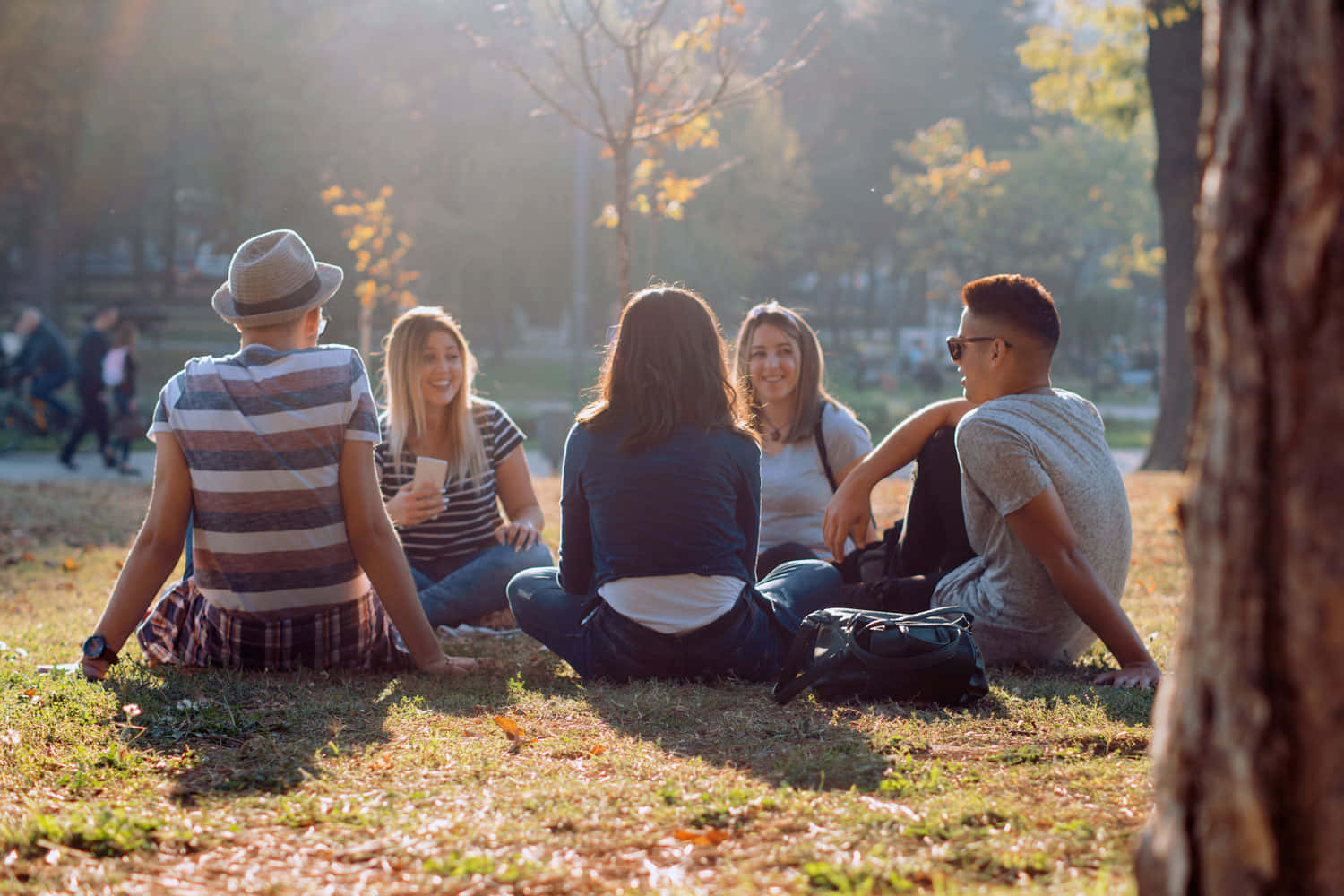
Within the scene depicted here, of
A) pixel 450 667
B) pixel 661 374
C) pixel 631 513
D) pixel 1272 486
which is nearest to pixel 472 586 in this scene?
pixel 450 667

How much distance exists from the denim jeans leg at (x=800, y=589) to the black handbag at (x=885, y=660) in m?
0.49

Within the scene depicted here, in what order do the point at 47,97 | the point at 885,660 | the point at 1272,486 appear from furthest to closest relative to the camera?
the point at 47,97, the point at 885,660, the point at 1272,486

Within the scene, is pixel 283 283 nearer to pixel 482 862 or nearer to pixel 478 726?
pixel 478 726

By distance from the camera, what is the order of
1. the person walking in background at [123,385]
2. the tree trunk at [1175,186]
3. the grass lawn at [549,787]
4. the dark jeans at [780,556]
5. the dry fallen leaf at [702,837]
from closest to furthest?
the grass lawn at [549,787]
the dry fallen leaf at [702,837]
the dark jeans at [780,556]
the tree trunk at [1175,186]
the person walking in background at [123,385]

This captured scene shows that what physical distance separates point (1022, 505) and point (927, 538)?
82 centimetres

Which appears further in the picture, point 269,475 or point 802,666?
point 269,475

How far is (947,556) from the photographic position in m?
5.14

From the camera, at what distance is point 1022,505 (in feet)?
14.5

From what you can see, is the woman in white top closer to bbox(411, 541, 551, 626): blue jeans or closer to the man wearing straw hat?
bbox(411, 541, 551, 626): blue jeans

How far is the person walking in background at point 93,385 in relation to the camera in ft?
50.0

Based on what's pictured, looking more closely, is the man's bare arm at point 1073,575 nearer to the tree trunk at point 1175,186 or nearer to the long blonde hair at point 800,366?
the long blonde hair at point 800,366

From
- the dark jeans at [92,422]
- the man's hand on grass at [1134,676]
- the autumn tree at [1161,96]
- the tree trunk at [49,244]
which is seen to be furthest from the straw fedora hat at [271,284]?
the tree trunk at [49,244]

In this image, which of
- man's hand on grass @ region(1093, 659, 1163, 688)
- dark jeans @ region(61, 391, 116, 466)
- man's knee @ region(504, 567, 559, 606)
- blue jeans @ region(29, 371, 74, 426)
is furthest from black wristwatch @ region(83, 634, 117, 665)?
blue jeans @ region(29, 371, 74, 426)

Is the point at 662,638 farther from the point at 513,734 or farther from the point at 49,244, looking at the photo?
the point at 49,244
